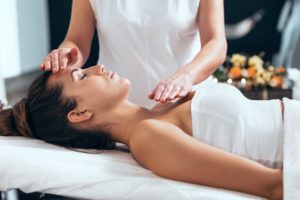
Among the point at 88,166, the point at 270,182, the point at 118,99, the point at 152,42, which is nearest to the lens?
the point at 270,182

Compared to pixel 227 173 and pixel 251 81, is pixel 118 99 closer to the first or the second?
pixel 227 173

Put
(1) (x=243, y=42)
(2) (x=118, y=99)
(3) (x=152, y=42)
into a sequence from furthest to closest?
1. (1) (x=243, y=42)
2. (3) (x=152, y=42)
3. (2) (x=118, y=99)

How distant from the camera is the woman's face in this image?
1.68 metres

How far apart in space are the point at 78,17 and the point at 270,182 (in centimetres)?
110

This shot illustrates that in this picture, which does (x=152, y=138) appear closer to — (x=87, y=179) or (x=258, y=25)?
(x=87, y=179)

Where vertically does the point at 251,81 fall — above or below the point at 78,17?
below

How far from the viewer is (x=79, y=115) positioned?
65.3 inches

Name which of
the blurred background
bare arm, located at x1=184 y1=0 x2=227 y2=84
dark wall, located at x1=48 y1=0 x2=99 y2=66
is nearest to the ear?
bare arm, located at x1=184 y1=0 x2=227 y2=84

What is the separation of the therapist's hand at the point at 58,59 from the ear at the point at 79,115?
0.16m

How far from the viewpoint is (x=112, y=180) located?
1396 millimetres

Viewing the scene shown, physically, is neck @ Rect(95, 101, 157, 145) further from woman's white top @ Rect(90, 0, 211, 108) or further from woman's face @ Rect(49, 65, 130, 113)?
woman's white top @ Rect(90, 0, 211, 108)

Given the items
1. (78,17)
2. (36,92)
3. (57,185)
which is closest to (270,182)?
(57,185)

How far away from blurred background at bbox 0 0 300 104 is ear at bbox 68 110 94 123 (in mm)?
2736

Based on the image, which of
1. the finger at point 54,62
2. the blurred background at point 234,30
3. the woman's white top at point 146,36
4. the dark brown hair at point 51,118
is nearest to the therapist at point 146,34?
the woman's white top at point 146,36
